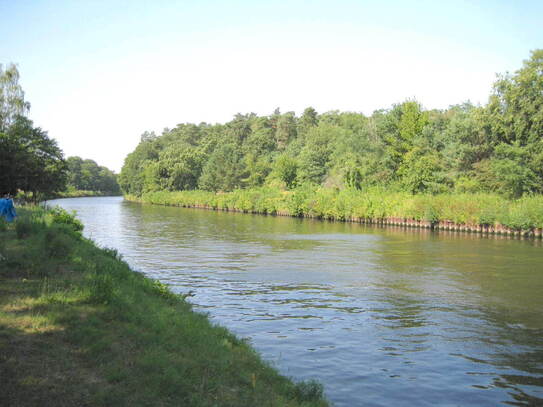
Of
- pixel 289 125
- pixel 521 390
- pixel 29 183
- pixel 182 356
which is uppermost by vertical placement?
pixel 289 125

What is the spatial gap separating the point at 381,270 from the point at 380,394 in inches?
711

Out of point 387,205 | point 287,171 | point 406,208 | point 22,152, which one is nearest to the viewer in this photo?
point 22,152

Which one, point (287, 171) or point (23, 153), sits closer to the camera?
point (23, 153)

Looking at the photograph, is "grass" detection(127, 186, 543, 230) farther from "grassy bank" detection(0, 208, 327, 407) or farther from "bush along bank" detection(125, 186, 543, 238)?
"grassy bank" detection(0, 208, 327, 407)

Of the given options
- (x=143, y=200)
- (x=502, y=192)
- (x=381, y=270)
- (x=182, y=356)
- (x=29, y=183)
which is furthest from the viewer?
(x=143, y=200)

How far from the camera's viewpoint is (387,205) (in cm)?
6688

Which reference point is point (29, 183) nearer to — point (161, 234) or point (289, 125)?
point (161, 234)

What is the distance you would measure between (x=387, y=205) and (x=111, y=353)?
6118cm

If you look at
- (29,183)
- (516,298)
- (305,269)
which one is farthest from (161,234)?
(516,298)

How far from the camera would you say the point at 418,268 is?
98.6 feet

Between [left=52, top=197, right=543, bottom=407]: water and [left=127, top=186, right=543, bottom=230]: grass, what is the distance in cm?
1037

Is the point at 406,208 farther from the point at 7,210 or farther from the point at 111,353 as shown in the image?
the point at 111,353

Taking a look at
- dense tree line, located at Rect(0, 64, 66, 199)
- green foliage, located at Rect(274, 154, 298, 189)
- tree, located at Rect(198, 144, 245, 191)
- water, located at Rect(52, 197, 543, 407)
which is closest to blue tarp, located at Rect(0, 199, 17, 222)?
water, located at Rect(52, 197, 543, 407)

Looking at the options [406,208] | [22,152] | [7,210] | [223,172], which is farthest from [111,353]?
[223,172]
